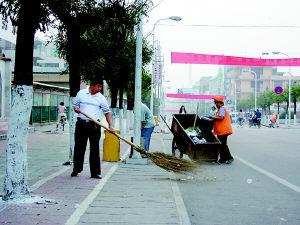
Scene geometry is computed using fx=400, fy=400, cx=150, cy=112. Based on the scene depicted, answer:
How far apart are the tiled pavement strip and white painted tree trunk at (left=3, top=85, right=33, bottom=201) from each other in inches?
8.7

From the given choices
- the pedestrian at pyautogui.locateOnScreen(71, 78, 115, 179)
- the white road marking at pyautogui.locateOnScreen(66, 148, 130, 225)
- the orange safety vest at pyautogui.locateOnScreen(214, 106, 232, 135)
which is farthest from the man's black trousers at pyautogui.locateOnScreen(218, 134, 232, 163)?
the pedestrian at pyautogui.locateOnScreen(71, 78, 115, 179)

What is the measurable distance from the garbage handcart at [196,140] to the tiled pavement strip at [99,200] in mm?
1357

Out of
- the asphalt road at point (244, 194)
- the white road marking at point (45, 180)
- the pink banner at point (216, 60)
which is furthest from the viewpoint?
the pink banner at point (216, 60)

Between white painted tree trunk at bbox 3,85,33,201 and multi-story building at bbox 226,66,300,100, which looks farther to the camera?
multi-story building at bbox 226,66,300,100

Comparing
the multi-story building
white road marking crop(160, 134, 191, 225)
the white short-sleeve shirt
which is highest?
the multi-story building

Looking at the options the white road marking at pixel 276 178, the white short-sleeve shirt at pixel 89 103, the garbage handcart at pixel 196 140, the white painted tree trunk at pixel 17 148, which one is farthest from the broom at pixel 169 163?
the white painted tree trunk at pixel 17 148

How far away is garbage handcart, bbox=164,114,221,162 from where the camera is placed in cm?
984

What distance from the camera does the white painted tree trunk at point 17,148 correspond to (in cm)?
534

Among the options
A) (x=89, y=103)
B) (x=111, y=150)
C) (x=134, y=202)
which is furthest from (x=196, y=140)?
(x=134, y=202)

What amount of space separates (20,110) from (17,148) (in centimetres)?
52

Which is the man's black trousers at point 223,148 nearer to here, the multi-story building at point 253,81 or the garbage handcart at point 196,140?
the garbage handcart at point 196,140

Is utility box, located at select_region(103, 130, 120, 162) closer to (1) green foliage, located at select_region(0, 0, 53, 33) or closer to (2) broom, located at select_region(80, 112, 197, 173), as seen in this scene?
(2) broom, located at select_region(80, 112, 197, 173)

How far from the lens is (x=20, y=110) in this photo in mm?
5449

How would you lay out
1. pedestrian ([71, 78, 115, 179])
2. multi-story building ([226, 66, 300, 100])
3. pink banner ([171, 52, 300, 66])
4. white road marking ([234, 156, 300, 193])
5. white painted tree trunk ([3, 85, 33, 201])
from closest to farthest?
white painted tree trunk ([3, 85, 33, 201])
white road marking ([234, 156, 300, 193])
pedestrian ([71, 78, 115, 179])
pink banner ([171, 52, 300, 66])
multi-story building ([226, 66, 300, 100])
